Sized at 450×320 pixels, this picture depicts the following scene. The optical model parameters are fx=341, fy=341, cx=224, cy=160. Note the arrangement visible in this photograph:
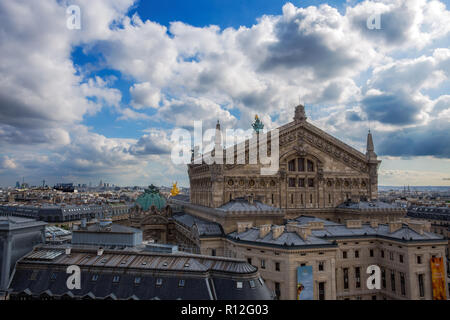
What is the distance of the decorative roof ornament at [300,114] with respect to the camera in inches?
2432

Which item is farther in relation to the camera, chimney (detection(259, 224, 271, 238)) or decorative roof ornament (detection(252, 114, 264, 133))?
decorative roof ornament (detection(252, 114, 264, 133))

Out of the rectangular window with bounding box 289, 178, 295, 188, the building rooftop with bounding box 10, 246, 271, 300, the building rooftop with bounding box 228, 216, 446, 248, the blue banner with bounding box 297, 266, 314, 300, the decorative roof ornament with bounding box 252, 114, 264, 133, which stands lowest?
the blue banner with bounding box 297, 266, 314, 300

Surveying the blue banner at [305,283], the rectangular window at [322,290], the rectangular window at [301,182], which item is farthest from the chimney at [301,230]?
the rectangular window at [301,182]

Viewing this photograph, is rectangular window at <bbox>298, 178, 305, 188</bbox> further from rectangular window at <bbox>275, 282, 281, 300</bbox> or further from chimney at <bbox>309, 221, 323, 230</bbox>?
rectangular window at <bbox>275, 282, 281, 300</bbox>

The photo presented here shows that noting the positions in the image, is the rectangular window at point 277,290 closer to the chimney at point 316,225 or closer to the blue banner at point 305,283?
the blue banner at point 305,283

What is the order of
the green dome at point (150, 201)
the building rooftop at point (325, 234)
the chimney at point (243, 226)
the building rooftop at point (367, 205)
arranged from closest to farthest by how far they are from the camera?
the building rooftop at point (325, 234) < the chimney at point (243, 226) < the building rooftop at point (367, 205) < the green dome at point (150, 201)

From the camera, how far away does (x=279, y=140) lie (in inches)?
2352

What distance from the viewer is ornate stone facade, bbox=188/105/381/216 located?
5678 cm

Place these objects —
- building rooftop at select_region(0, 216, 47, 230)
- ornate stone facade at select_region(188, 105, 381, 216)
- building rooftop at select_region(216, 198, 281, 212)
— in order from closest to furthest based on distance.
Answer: building rooftop at select_region(0, 216, 47, 230) < building rooftop at select_region(216, 198, 281, 212) < ornate stone facade at select_region(188, 105, 381, 216)

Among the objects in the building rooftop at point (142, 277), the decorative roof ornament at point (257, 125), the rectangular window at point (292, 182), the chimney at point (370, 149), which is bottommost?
the building rooftop at point (142, 277)

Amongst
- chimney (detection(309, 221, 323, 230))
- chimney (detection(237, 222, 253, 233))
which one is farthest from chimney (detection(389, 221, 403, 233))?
chimney (detection(237, 222, 253, 233))

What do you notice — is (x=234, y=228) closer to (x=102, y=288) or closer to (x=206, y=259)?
(x=206, y=259)

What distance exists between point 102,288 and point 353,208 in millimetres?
44143
